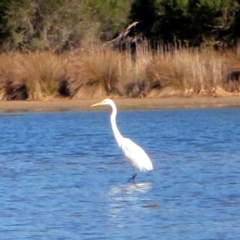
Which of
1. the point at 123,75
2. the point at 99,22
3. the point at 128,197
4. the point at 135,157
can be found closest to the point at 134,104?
the point at 123,75

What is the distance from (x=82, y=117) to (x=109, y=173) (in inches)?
351

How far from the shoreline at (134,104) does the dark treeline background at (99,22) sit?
4717 millimetres

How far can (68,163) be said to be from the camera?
16.0 m

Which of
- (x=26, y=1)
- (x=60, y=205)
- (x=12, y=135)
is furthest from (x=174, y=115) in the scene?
(x=60, y=205)

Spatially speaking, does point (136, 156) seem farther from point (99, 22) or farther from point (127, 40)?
point (127, 40)

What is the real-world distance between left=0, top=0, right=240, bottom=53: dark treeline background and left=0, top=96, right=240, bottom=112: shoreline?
15.5 feet

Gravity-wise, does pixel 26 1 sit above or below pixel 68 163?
above

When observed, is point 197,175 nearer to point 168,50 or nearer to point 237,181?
point 237,181

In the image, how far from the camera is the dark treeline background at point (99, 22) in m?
30.2

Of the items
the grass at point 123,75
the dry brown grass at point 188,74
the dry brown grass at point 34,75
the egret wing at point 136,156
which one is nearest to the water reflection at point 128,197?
the egret wing at point 136,156

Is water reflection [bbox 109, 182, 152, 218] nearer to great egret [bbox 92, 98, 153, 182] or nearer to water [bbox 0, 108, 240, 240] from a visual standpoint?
water [bbox 0, 108, 240, 240]

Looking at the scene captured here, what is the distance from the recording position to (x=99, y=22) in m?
32.7

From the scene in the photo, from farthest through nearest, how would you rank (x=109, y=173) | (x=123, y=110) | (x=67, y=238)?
(x=123, y=110) → (x=109, y=173) → (x=67, y=238)

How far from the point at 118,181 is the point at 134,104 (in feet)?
36.8
